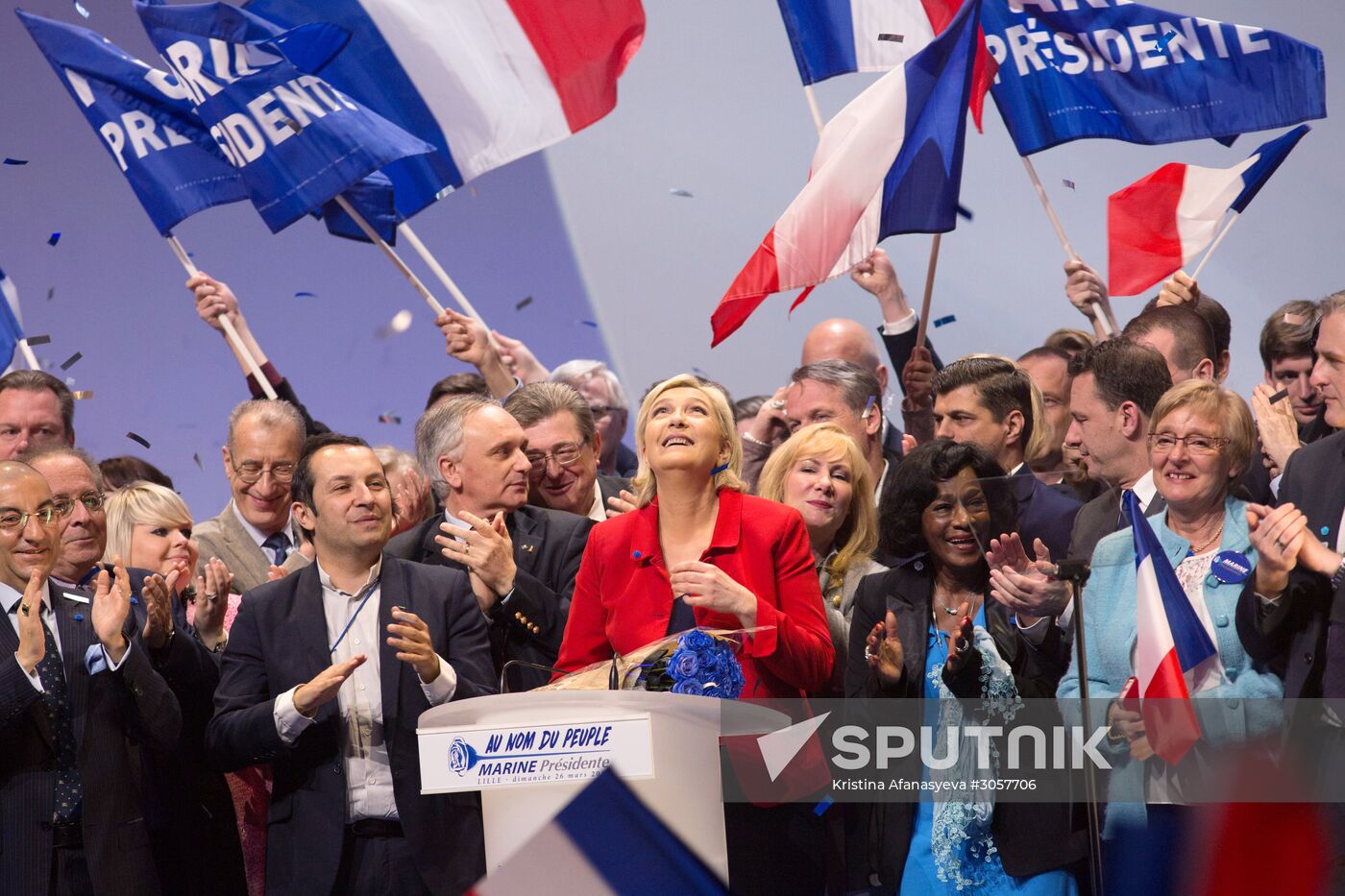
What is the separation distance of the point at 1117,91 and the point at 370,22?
259 cm

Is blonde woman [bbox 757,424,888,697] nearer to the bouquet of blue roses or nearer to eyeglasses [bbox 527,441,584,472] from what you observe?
eyeglasses [bbox 527,441,584,472]

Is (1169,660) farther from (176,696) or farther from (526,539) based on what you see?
(176,696)

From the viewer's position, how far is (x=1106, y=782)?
3150 millimetres

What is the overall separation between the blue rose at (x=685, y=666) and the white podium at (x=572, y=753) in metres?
0.13

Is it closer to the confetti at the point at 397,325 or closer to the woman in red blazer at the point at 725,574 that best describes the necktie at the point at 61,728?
the woman in red blazer at the point at 725,574

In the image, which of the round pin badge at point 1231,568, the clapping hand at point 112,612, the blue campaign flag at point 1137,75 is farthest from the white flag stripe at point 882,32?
the clapping hand at point 112,612

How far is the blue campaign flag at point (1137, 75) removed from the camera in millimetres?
4973

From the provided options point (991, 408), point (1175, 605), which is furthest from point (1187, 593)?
point (991, 408)

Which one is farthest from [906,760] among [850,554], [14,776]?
[14,776]

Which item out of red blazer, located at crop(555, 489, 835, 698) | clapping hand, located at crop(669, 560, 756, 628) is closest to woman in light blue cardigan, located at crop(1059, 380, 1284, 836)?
red blazer, located at crop(555, 489, 835, 698)

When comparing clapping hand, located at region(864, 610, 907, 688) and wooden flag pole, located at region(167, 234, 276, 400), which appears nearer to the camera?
clapping hand, located at region(864, 610, 907, 688)

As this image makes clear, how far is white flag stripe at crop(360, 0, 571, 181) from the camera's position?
215 inches

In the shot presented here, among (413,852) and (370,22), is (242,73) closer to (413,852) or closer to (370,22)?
(370,22)

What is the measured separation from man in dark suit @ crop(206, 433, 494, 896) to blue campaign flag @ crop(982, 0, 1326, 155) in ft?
8.75
